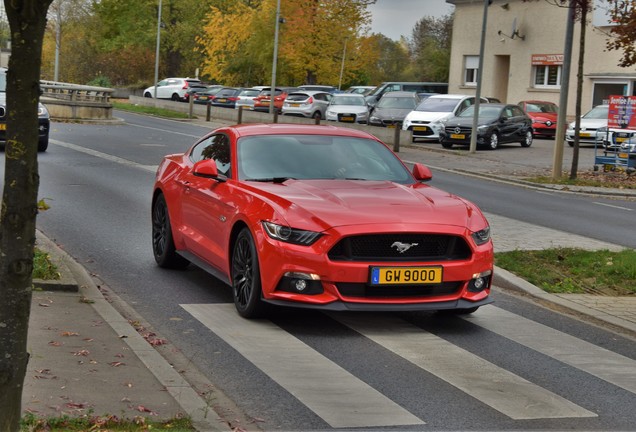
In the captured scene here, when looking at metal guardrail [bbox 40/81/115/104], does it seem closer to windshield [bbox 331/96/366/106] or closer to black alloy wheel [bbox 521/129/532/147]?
windshield [bbox 331/96/366/106]

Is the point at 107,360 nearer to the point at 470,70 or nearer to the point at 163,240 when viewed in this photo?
the point at 163,240

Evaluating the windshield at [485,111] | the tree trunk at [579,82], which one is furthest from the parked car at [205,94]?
the tree trunk at [579,82]

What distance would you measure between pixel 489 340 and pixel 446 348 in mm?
517

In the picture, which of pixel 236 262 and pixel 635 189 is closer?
pixel 236 262

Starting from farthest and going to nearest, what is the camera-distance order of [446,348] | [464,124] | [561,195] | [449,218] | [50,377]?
[464,124] < [561,195] < [449,218] < [446,348] < [50,377]

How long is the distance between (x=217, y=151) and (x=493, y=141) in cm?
2759

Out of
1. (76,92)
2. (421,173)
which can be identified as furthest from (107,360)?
(76,92)

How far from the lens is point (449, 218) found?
847 cm

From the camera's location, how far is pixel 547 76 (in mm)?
57562

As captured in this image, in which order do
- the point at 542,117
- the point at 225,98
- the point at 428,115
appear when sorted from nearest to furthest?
the point at 428,115 → the point at 542,117 → the point at 225,98

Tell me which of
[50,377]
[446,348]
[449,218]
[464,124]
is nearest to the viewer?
[50,377]

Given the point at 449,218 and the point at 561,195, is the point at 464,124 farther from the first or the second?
the point at 449,218

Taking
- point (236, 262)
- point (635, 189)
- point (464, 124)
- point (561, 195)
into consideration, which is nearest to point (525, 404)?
point (236, 262)

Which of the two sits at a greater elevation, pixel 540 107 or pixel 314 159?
pixel 540 107
